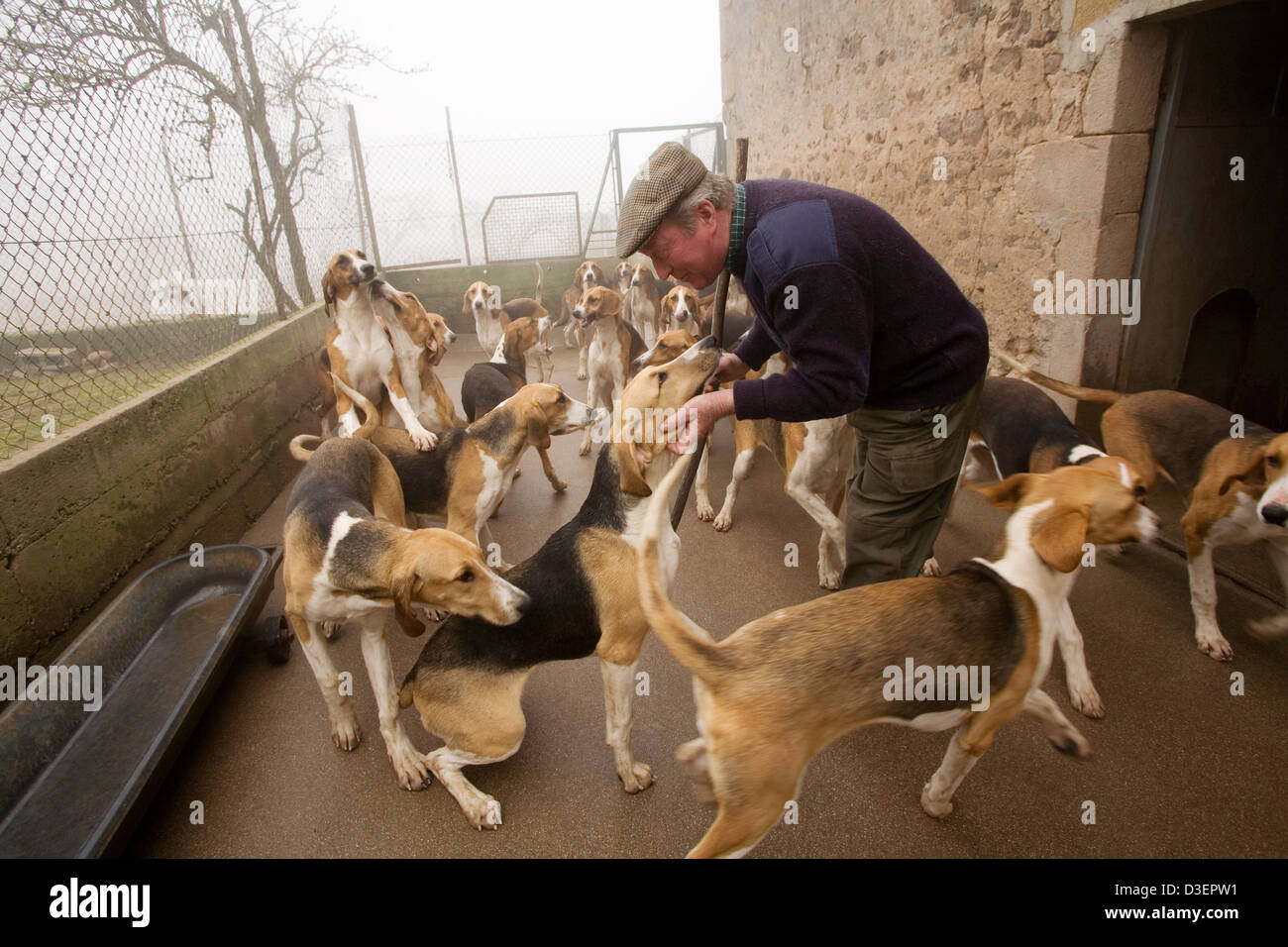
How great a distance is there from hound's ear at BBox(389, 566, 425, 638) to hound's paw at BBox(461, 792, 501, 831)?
2.31 ft

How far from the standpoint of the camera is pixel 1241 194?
4.00 metres

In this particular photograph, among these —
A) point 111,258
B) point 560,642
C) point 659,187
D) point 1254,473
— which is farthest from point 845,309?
point 111,258

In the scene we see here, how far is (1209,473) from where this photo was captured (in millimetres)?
3014

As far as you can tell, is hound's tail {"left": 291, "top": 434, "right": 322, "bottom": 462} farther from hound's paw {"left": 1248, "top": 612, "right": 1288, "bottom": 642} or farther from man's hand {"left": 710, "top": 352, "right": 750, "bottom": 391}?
hound's paw {"left": 1248, "top": 612, "right": 1288, "bottom": 642}

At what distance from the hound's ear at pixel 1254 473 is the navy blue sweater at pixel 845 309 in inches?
51.3

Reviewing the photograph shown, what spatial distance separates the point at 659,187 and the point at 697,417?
0.76 meters

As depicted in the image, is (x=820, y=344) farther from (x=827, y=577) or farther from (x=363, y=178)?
(x=363, y=178)

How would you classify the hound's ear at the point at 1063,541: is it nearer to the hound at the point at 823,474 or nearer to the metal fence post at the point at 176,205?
the hound at the point at 823,474

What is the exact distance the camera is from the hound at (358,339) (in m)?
4.30

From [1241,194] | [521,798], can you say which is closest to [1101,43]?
[1241,194]

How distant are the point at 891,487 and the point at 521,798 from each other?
74.6 inches

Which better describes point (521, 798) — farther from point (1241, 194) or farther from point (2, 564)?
point (1241, 194)

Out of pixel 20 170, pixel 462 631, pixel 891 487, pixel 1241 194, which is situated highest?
pixel 20 170
